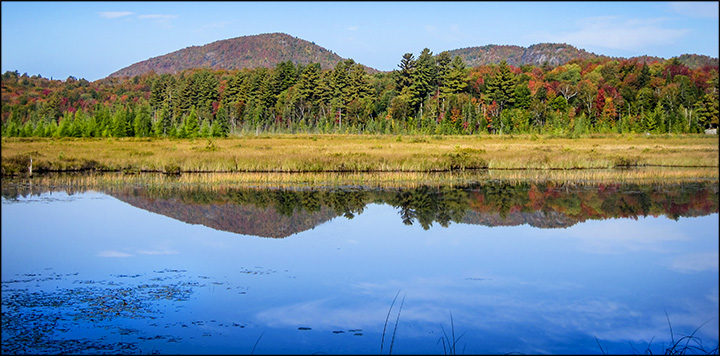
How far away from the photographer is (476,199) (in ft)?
66.6

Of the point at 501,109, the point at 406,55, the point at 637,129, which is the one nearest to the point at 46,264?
the point at 637,129

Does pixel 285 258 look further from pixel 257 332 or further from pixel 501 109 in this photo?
pixel 501 109

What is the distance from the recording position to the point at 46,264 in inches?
474

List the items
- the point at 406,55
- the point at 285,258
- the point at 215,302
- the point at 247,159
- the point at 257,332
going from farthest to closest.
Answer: the point at 406,55 < the point at 247,159 < the point at 285,258 < the point at 215,302 < the point at 257,332

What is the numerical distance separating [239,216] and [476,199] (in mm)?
7325

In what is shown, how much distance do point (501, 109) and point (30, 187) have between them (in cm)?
5826

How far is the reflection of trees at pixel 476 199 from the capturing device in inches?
709

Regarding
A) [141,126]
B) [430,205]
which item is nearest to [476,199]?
[430,205]

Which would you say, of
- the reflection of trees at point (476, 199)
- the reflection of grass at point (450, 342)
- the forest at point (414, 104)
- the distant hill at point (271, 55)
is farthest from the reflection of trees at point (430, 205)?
the distant hill at point (271, 55)

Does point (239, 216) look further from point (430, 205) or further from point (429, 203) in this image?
point (429, 203)

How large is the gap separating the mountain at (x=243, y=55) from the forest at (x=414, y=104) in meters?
87.7

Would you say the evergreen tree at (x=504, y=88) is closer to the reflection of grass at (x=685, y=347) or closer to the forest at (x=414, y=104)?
the forest at (x=414, y=104)

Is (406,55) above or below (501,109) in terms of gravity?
above

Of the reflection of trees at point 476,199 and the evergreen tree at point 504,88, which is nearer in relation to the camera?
the reflection of trees at point 476,199
